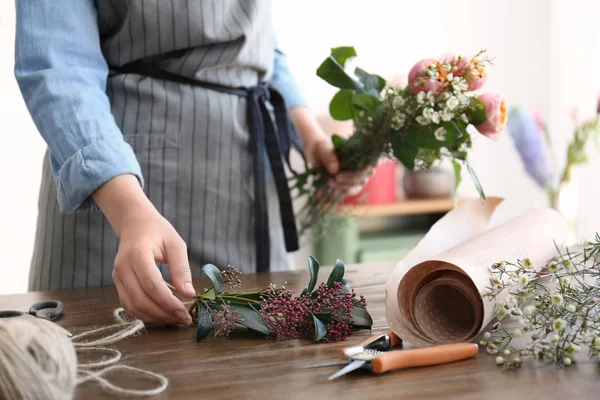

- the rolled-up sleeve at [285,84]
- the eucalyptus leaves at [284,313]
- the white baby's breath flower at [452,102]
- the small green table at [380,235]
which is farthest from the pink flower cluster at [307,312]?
the small green table at [380,235]

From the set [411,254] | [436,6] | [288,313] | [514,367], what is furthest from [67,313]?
[436,6]

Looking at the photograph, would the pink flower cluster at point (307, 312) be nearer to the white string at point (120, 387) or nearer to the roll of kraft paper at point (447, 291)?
the roll of kraft paper at point (447, 291)

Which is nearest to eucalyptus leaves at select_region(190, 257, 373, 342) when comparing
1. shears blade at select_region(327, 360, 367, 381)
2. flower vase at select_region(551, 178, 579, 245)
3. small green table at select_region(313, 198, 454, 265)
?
shears blade at select_region(327, 360, 367, 381)

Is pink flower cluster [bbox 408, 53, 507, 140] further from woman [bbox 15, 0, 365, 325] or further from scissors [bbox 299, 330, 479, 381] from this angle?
scissors [bbox 299, 330, 479, 381]

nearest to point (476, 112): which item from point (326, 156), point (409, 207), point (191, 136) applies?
point (326, 156)

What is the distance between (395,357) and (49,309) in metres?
0.49

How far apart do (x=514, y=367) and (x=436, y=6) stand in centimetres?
304

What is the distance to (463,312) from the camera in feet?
2.52

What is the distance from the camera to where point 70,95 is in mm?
944

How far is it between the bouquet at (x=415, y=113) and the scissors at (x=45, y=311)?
0.59 metres

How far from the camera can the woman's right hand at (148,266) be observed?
0.76 meters

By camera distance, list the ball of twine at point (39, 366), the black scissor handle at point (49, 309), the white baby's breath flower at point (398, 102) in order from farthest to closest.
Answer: the white baby's breath flower at point (398, 102) < the black scissor handle at point (49, 309) < the ball of twine at point (39, 366)

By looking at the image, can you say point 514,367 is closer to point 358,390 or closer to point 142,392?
point 358,390

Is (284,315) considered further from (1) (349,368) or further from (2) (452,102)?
(2) (452,102)
